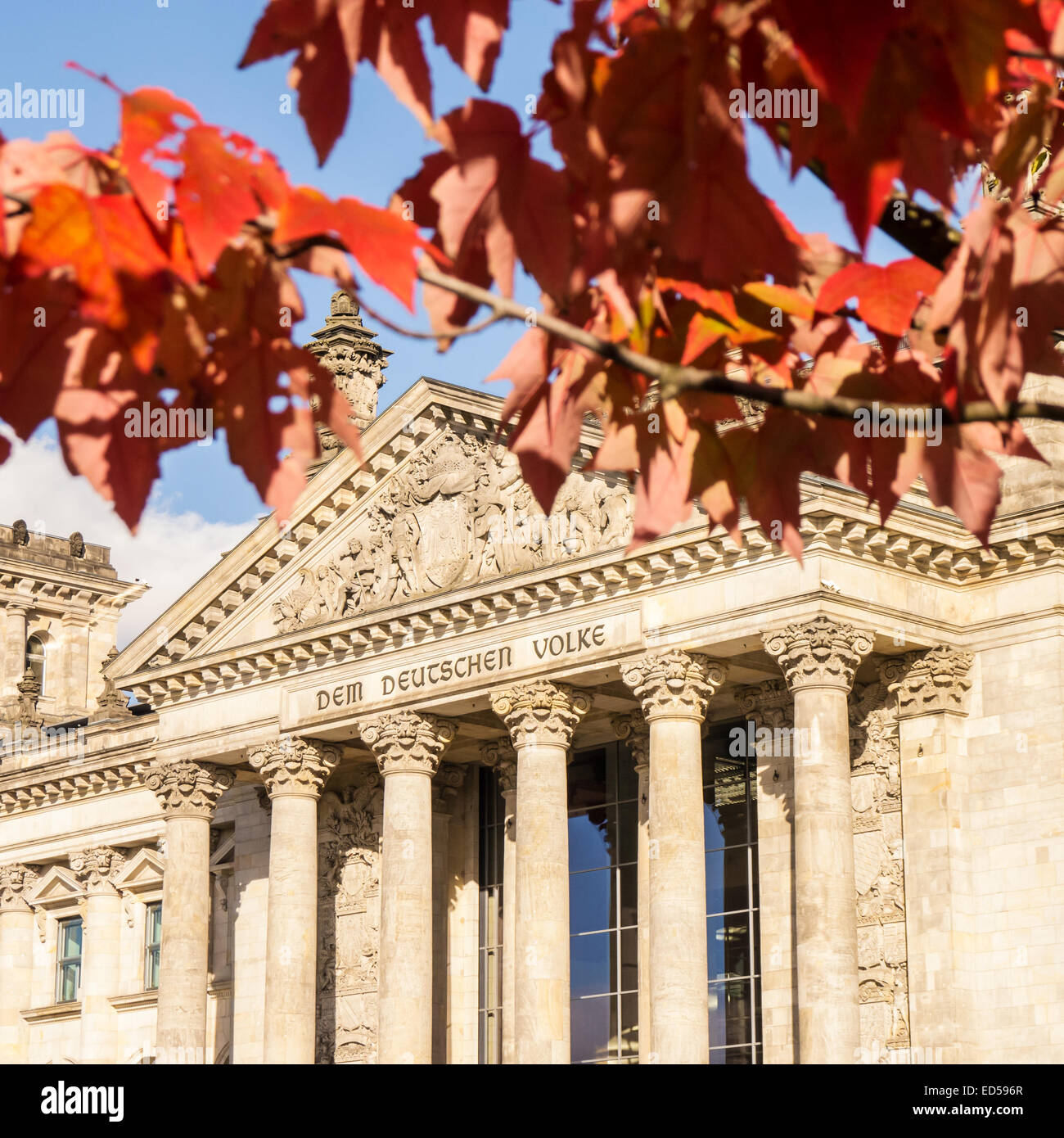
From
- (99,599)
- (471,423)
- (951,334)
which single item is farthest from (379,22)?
(99,599)

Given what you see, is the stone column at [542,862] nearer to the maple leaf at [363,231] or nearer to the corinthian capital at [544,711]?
the corinthian capital at [544,711]

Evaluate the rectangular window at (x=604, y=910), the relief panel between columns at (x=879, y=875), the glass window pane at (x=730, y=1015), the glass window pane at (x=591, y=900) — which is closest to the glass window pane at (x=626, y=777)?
the rectangular window at (x=604, y=910)

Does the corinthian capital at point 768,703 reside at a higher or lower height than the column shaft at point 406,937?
higher

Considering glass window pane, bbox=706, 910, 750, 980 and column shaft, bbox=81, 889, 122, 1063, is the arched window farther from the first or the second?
glass window pane, bbox=706, 910, 750, 980

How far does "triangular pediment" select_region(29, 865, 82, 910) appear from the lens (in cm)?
5125

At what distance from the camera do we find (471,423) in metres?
39.5

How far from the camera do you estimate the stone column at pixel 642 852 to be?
3734 centimetres

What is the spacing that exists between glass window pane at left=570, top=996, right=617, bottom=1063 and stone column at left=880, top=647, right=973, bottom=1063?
22.9 feet

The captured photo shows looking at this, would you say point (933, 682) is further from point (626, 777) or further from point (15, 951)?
point (15, 951)

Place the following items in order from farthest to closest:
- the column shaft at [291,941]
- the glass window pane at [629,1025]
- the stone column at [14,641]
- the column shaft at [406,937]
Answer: the stone column at [14,641]
the column shaft at [291,941]
the glass window pane at [629,1025]
the column shaft at [406,937]

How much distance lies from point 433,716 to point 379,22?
1365 inches

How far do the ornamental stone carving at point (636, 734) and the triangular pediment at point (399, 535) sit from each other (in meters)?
3.57

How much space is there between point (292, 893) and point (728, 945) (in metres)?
8.72

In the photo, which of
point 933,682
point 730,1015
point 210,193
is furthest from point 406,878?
point 210,193
